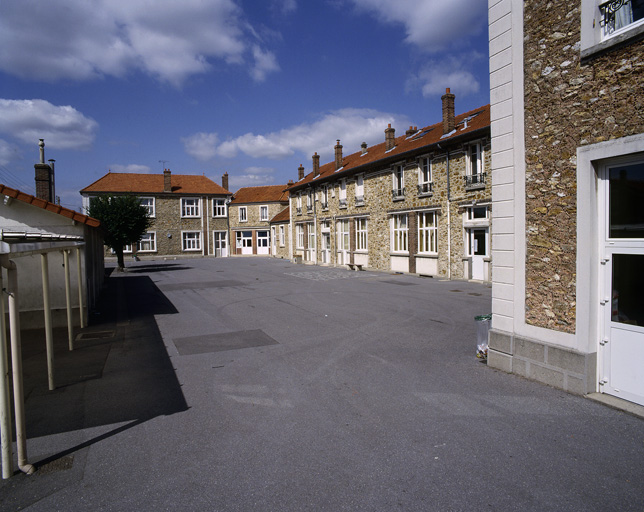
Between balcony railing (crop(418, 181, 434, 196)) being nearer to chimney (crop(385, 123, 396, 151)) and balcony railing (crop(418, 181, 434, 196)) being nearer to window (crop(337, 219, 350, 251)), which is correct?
chimney (crop(385, 123, 396, 151))

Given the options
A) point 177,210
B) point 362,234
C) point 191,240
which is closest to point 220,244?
point 191,240

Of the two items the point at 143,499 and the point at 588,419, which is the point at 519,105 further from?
the point at 143,499

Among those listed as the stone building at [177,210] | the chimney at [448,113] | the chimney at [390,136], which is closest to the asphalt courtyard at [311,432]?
the chimney at [448,113]

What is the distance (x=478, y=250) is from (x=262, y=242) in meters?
32.8

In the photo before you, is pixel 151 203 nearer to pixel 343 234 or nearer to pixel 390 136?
pixel 343 234

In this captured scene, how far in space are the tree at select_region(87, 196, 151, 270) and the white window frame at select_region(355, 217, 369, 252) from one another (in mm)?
14673

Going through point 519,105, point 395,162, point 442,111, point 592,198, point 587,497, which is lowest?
point 587,497

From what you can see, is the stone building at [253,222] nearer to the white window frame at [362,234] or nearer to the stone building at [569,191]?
the white window frame at [362,234]

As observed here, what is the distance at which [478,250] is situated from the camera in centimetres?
1772

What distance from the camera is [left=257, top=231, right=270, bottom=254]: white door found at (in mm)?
47688

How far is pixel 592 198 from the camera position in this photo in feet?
16.4

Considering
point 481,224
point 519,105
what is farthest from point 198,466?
point 481,224

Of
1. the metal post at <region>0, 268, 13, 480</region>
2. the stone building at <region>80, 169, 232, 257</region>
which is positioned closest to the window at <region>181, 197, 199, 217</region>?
the stone building at <region>80, 169, 232, 257</region>

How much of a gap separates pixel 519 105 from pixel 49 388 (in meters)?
7.35
